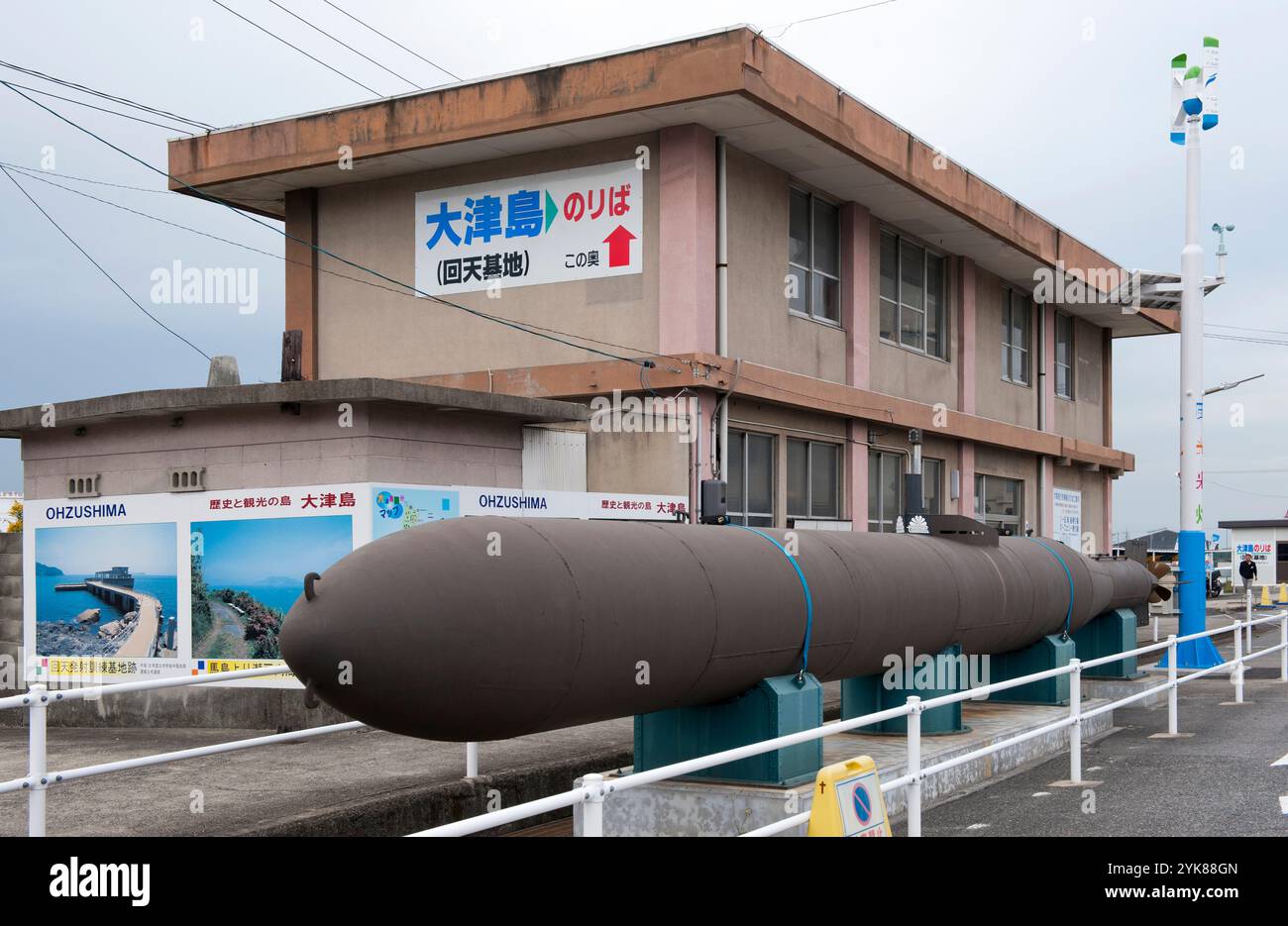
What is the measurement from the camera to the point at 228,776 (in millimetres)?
10844

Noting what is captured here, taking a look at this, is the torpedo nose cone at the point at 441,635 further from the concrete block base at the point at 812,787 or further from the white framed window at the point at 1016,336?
the white framed window at the point at 1016,336

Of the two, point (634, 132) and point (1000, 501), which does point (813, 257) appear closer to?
point (634, 132)

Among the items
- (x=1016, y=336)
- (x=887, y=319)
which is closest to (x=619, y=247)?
(x=887, y=319)

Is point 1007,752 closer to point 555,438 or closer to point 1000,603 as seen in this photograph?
point 1000,603

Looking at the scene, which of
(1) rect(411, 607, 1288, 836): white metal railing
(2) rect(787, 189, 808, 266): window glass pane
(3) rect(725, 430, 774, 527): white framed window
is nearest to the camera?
(1) rect(411, 607, 1288, 836): white metal railing

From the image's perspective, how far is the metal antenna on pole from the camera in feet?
67.8

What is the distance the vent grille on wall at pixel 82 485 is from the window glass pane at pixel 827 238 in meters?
11.8

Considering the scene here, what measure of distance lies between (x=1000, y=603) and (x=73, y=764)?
8.94 metres

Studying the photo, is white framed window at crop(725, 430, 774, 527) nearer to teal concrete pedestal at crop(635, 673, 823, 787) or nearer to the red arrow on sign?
the red arrow on sign

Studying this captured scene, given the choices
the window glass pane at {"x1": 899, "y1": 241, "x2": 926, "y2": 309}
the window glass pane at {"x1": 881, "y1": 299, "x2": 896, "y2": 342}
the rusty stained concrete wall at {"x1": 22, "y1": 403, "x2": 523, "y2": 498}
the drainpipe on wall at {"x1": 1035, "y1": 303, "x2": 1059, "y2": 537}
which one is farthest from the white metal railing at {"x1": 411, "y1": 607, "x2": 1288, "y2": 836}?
the drainpipe on wall at {"x1": 1035, "y1": 303, "x2": 1059, "y2": 537}

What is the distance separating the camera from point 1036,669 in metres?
14.5

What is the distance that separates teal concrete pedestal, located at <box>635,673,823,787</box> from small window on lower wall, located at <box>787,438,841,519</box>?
11690 millimetres

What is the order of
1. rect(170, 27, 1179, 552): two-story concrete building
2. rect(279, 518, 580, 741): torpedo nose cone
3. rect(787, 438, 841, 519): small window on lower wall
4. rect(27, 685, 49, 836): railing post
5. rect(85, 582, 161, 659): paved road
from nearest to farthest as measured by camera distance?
rect(279, 518, 580, 741): torpedo nose cone
rect(27, 685, 49, 836): railing post
rect(85, 582, 161, 659): paved road
rect(170, 27, 1179, 552): two-story concrete building
rect(787, 438, 841, 519): small window on lower wall
